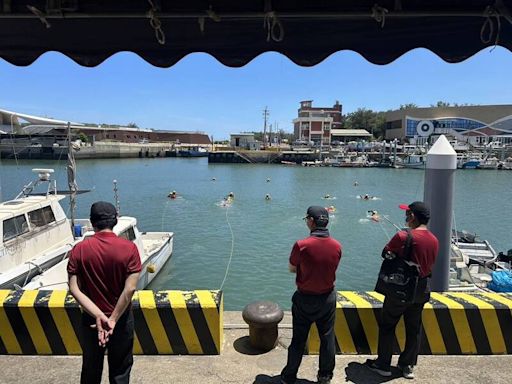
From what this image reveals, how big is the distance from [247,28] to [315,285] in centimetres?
258

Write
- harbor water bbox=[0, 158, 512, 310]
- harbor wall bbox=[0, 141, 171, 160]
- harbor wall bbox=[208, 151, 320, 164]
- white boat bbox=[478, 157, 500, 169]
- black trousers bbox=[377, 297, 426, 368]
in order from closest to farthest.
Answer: black trousers bbox=[377, 297, 426, 368]
harbor water bbox=[0, 158, 512, 310]
white boat bbox=[478, 157, 500, 169]
harbor wall bbox=[0, 141, 171, 160]
harbor wall bbox=[208, 151, 320, 164]

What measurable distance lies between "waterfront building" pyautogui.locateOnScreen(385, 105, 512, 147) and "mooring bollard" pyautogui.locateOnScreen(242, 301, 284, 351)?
95.6 metres

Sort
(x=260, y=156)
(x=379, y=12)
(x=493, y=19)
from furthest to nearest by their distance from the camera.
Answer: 1. (x=260, y=156)
2. (x=493, y=19)
3. (x=379, y=12)

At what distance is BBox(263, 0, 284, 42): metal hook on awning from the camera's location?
372cm

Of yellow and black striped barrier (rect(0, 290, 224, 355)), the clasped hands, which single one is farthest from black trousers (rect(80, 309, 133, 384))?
yellow and black striped barrier (rect(0, 290, 224, 355))

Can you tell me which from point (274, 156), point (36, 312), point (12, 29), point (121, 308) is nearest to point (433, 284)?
point (121, 308)

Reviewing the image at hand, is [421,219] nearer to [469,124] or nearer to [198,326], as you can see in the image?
[198,326]

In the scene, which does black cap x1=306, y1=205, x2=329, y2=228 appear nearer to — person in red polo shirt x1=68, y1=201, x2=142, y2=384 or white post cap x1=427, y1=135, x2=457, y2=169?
person in red polo shirt x1=68, y1=201, x2=142, y2=384

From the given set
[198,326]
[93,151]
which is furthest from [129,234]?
[93,151]

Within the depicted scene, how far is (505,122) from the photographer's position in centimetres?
9456

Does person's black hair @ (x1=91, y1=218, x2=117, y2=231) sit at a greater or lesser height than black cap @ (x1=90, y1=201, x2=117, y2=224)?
lesser

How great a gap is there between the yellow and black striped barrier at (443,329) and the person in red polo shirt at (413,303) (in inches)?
17.5

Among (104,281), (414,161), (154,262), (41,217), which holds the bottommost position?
(154,262)

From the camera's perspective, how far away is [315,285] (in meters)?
3.97
